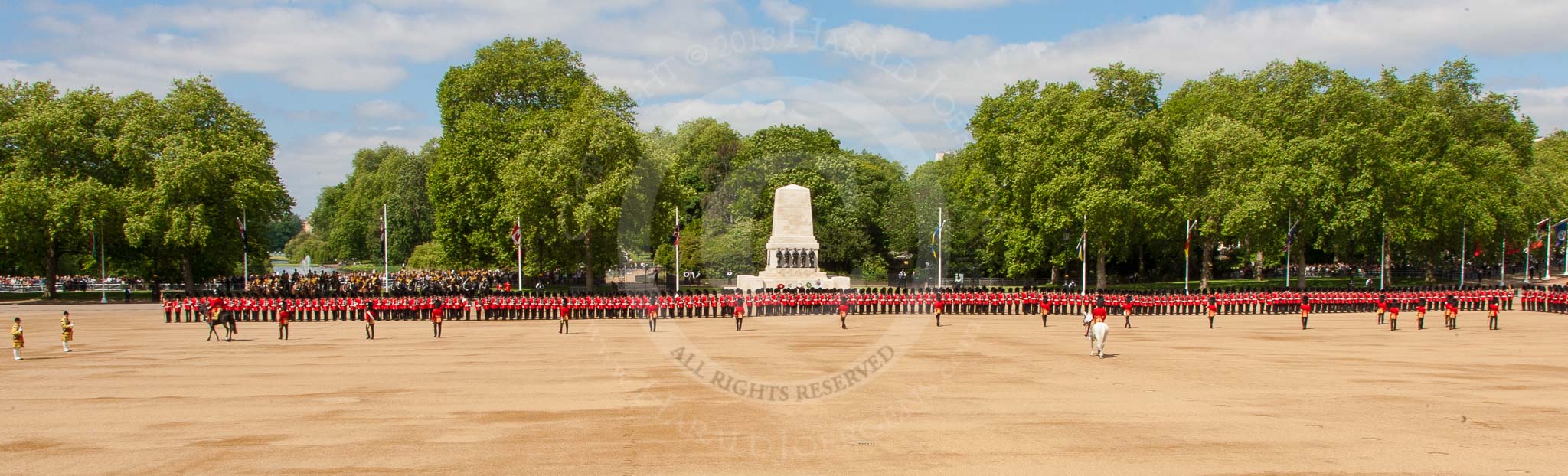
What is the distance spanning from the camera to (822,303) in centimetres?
3591

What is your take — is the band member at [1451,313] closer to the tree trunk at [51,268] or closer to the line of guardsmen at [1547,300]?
the line of guardsmen at [1547,300]

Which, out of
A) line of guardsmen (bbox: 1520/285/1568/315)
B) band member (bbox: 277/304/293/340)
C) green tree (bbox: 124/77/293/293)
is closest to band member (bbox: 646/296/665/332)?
band member (bbox: 277/304/293/340)

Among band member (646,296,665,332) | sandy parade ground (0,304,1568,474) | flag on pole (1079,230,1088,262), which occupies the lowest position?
sandy parade ground (0,304,1568,474)

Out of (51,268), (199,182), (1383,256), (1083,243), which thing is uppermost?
(199,182)

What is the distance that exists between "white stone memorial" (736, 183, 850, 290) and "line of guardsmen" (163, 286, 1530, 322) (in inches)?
237

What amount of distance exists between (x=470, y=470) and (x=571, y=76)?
1784 inches

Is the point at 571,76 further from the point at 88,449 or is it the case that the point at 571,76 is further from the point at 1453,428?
the point at 1453,428

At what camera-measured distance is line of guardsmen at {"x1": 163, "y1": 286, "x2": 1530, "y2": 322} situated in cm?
3372

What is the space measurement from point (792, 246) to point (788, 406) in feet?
101

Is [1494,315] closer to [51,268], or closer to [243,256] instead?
[243,256]

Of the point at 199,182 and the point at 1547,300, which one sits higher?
the point at 199,182

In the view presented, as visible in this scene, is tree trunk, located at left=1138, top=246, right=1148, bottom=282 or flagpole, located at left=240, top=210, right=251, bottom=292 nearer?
flagpole, located at left=240, top=210, right=251, bottom=292

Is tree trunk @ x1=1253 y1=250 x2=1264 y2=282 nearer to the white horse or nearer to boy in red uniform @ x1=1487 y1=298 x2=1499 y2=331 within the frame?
boy in red uniform @ x1=1487 y1=298 x2=1499 y2=331

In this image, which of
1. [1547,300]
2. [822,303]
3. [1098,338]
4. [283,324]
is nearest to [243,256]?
[283,324]
